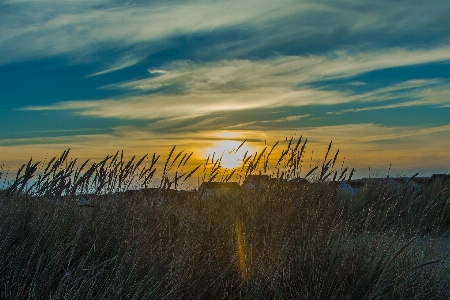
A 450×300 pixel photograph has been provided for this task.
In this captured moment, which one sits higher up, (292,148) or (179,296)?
(292,148)

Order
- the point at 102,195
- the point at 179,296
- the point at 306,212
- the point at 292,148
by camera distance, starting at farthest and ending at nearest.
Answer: the point at 102,195
the point at 292,148
the point at 306,212
the point at 179,296

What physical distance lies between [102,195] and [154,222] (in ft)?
4.48

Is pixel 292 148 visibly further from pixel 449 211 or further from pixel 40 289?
pixel 449 211

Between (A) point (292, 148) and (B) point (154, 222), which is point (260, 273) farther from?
(A) point (292, 148)

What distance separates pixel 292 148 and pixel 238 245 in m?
1.30

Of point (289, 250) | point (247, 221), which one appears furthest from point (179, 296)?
point (247, 221)

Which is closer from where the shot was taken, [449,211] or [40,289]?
[40,289]

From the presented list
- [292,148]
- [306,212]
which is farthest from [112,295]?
[292,148]

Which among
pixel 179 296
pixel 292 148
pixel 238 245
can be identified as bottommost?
pixel 179 296

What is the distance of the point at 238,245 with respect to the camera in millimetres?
3770

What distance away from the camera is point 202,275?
3461mm

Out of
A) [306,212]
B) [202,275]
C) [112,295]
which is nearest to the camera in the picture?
Answer: [112,295]

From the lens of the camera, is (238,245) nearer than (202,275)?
No

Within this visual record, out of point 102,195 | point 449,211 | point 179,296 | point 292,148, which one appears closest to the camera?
point 179,296
